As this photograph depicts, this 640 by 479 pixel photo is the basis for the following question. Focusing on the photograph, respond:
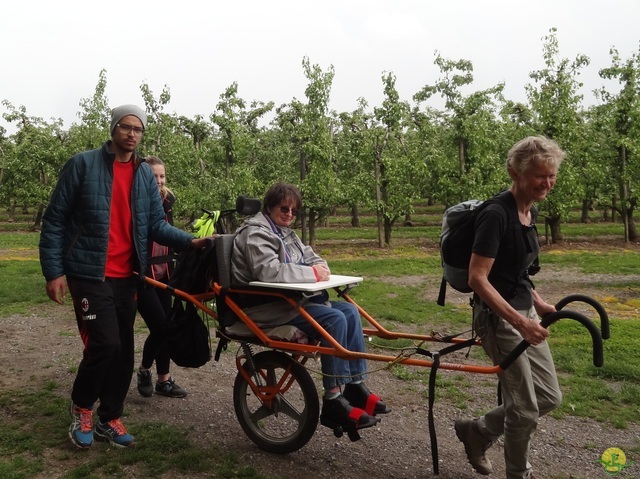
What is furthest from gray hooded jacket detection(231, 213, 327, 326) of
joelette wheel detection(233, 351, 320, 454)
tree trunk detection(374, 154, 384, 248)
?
tree trunk detection(374, 154, 384, 248)

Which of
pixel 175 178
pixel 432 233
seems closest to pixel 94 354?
pixel 175 178

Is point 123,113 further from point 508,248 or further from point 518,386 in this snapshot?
point 518,386

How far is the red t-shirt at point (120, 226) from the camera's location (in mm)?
4547

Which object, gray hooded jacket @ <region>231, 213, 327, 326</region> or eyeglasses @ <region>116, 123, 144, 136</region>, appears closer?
gray hooded jacket @ <region>231, 213, 327, 326</region>

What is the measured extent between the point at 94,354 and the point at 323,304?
1.70 m

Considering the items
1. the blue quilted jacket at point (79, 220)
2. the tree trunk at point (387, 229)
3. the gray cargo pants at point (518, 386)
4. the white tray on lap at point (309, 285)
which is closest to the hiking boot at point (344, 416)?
the white tray on lap at point (309, 285)

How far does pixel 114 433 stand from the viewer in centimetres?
452

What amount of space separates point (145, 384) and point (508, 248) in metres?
3.76

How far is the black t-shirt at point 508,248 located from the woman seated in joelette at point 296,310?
1087mm

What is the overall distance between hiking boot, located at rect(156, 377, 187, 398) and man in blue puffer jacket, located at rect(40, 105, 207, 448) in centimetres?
102

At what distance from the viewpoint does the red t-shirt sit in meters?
4.55

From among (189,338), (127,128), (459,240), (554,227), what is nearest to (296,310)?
(189,338)

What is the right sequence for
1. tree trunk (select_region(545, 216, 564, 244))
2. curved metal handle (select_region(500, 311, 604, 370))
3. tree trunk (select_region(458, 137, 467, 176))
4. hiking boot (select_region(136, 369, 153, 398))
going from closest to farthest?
curved metal handle (select_region(500, 311, 604, 370)) → hiking boot (select_region(136, 369, 153, 398)) → tree trunk (select_region(545, 216, 564, 244)) → tree trunk (select_region(458, 137, 467, 176))

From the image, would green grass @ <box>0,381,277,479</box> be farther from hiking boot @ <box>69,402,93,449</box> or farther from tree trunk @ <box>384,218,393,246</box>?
tree trunk @ <box>384,218,393,246</box>
